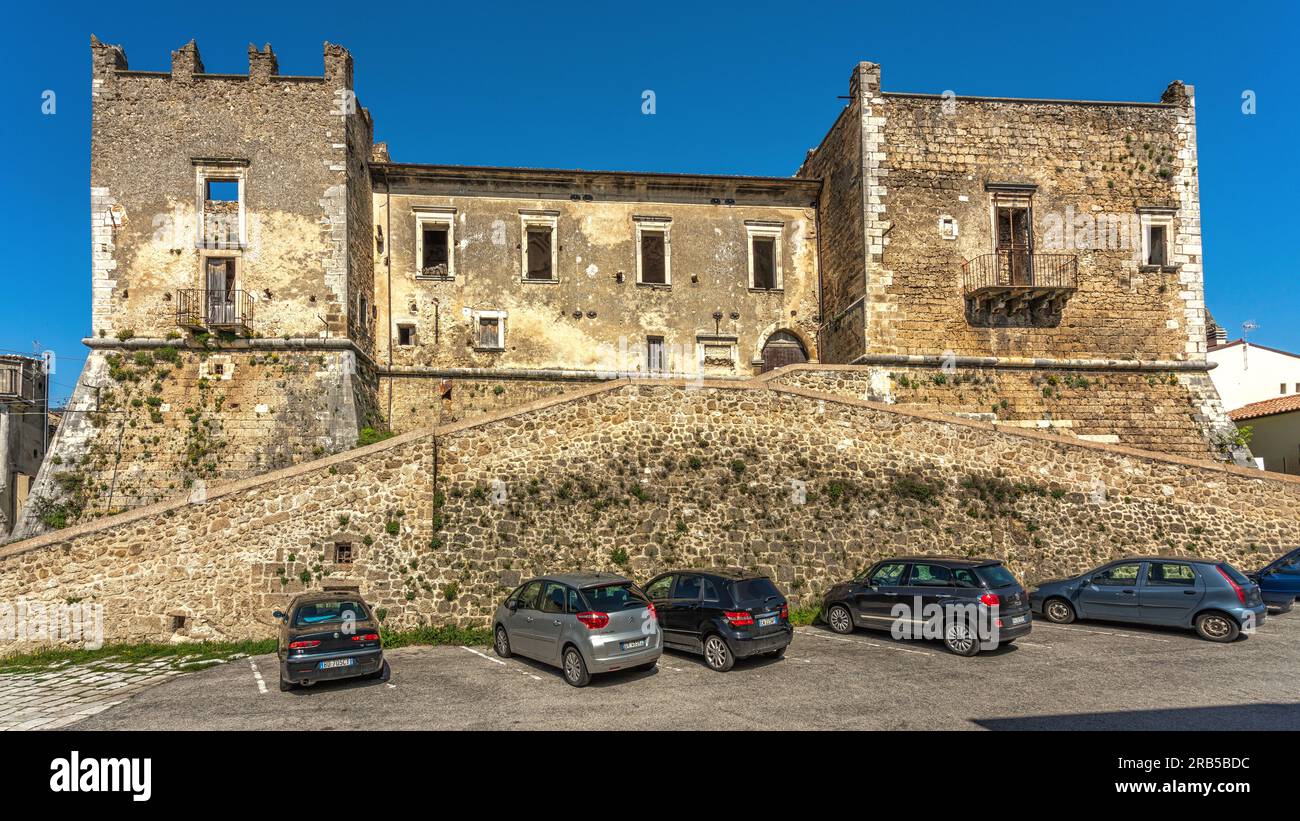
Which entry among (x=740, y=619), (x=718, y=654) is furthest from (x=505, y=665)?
(x=740, y=619)

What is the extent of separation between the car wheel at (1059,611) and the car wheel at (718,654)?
7414 millimetres

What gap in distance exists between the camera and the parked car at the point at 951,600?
36.0 ft

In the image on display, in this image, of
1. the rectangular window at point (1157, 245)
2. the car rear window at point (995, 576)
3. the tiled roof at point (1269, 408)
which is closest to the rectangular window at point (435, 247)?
the car rear window at point (995, 576)

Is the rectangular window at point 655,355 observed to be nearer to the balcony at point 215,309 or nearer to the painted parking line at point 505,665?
the balcony at point 215,309

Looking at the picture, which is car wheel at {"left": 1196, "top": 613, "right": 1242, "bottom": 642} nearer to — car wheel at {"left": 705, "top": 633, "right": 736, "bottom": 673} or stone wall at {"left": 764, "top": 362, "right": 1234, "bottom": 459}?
car wheel at {"left": 705, "top": 633, "right": 736, "bottom": 673}

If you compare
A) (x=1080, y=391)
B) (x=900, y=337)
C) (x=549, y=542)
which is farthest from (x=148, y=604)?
(x=1080, y=391)

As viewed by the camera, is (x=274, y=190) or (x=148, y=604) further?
(x=274, y=190)

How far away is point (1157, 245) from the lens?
22234mm

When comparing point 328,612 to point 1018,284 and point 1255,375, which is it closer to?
point 1018,284

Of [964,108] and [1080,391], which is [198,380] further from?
[1080,391]

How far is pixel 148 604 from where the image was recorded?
12.7m
